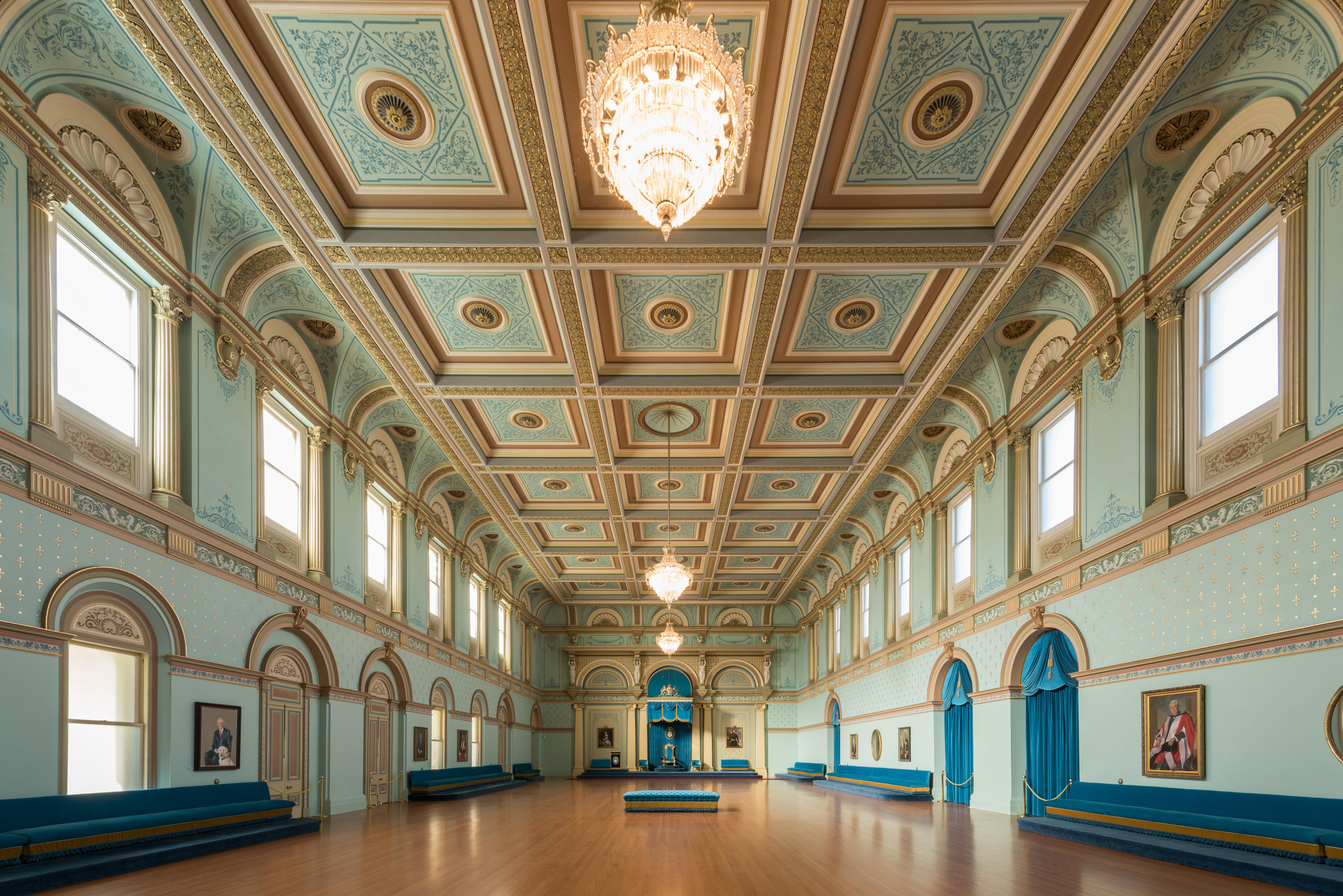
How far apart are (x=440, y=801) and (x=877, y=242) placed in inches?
592

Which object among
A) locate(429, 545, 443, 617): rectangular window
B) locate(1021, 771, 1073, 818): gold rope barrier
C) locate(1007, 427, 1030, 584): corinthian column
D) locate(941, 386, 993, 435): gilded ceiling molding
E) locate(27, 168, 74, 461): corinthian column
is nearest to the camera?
locate(27, 168, 74, 461): corinthian column

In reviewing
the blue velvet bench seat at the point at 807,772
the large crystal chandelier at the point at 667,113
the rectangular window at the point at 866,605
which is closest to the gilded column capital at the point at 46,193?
the large crystal chandelier at the point at 667,113

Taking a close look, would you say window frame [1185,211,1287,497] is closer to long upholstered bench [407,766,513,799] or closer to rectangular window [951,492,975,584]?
rectangular window [951,492,975,584]

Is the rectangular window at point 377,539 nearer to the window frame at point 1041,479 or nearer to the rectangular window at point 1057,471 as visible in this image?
the window frame at point 1041,479

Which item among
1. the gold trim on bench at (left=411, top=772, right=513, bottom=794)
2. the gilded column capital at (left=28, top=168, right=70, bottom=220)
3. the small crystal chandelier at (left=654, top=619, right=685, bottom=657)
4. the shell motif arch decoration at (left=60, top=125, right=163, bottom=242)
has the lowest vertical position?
the gold trim on bench at (left=411, top=772, right=513, bottom=794)

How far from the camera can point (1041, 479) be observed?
45.6ft

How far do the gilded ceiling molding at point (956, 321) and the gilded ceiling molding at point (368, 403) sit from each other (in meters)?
9.02

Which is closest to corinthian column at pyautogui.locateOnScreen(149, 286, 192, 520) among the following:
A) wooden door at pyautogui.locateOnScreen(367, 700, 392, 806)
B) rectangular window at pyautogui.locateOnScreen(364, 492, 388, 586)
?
rectangular window at pyautogui.locateOnScreen(364, 492, 388, 586)

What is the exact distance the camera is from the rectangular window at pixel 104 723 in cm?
849

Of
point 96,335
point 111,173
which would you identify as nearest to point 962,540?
point 96,335

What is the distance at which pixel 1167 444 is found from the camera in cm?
997

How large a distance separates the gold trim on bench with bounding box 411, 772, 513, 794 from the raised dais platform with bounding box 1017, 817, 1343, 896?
12.7m

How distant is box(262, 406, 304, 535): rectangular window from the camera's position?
1282 cm

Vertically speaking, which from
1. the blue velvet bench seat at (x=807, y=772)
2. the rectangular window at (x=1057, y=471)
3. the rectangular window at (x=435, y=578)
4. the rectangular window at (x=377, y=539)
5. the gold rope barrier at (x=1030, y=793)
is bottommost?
the blue velvet bench seat at (x=807, y=772)
